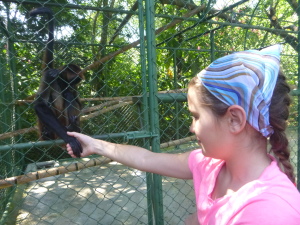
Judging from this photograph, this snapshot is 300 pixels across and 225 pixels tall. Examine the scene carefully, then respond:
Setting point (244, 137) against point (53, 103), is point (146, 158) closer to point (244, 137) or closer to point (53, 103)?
point (244, 137)

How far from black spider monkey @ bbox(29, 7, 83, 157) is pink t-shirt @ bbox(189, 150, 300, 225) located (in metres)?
1.06

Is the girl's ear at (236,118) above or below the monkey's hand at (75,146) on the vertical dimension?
above

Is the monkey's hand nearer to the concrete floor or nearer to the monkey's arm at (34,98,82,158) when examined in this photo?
the monkey's arm at (34,98,82,158)

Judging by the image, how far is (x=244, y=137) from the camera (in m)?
1.03

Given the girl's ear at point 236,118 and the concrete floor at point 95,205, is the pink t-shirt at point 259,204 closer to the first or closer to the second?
the girl's ear at point 236,118

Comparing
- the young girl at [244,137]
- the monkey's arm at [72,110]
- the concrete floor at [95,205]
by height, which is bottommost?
the concrete floor at [95,205]

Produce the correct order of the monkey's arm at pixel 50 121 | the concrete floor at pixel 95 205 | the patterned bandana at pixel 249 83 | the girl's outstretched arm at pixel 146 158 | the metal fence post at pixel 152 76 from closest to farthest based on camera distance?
the patterned bandana at pixel 249 83, the girl's outstretched arm at pixel 146 158, the metal fence post at pixel 152 76, the monkey's arm at pixel 50 121, the concrete floor at pixel 95 205

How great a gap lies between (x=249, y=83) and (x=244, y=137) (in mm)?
216

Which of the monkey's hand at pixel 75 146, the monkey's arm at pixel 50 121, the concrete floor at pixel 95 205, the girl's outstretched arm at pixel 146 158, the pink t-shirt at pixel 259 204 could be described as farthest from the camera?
the concrete floor at pixel 95 205

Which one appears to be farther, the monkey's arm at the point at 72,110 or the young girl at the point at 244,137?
the monkey's arm at the point at 72,110

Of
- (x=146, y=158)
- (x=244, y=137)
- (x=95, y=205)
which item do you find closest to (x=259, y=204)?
(x=244, y=137)

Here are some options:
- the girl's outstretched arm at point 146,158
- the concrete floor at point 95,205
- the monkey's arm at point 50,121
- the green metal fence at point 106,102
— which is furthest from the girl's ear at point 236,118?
the concrete floor at point 95,205

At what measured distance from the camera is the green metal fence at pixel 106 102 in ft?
6.98

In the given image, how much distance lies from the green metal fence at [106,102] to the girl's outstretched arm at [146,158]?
0.37m
